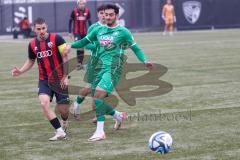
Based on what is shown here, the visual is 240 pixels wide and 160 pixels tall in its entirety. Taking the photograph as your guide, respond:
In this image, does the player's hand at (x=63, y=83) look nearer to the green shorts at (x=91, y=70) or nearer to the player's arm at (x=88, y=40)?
the player's arm at (x=88, y=40)

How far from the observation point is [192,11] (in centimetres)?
4353

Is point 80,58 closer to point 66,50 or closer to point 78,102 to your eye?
point 78,102

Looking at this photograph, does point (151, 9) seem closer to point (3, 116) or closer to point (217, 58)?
point (217, 58)

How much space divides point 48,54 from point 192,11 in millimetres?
35557

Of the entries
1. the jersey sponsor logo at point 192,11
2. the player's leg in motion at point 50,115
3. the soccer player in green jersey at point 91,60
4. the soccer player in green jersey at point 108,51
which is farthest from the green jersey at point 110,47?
the jersey sponsor logo at point 192,11

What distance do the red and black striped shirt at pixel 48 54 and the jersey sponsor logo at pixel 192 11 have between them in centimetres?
3527

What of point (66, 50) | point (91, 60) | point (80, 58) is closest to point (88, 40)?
point (91, 60)

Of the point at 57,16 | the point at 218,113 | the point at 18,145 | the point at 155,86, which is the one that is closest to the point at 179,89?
the point at 155,86

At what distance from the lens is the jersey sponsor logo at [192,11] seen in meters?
43.4

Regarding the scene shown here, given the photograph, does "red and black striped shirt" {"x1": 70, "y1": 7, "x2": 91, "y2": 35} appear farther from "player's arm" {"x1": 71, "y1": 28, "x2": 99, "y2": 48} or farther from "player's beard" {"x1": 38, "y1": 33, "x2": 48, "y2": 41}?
"player's beard" {"x1": 38, "y1": 33, "x2": 48, "y2": 41}

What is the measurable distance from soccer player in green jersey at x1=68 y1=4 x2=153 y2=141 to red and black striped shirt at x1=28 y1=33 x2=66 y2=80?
1.25ft

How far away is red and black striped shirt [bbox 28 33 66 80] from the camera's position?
870cm

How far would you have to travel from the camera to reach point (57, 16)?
42.4 metres

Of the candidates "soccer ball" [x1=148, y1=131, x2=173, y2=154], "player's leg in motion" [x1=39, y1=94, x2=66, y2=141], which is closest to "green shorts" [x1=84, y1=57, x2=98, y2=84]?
"player's leg in motion" [x1=39, y1=94, x2=66, y2=141]
